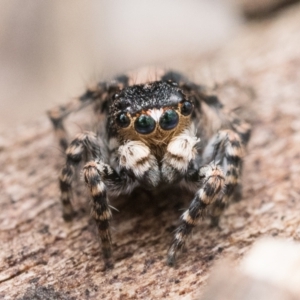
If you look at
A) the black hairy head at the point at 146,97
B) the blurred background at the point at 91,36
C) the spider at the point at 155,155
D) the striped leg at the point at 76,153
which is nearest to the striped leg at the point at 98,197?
the spider at the point at 155,155

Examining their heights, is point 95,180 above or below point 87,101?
below

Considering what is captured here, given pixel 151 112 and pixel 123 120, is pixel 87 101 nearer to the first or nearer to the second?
pixel 123 120

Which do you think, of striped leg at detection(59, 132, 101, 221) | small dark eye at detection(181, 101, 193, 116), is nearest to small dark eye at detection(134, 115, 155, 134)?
small dark eye at detection(181, 101, 193, 116)

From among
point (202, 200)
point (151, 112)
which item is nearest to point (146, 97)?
point (151, 112)

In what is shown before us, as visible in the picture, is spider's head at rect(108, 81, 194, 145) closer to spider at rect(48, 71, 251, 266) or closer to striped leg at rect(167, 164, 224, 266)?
spider at rect(48, 71, 251, 266)

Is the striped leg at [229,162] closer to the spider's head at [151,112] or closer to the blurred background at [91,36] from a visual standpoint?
the spider's head at [151,112]
